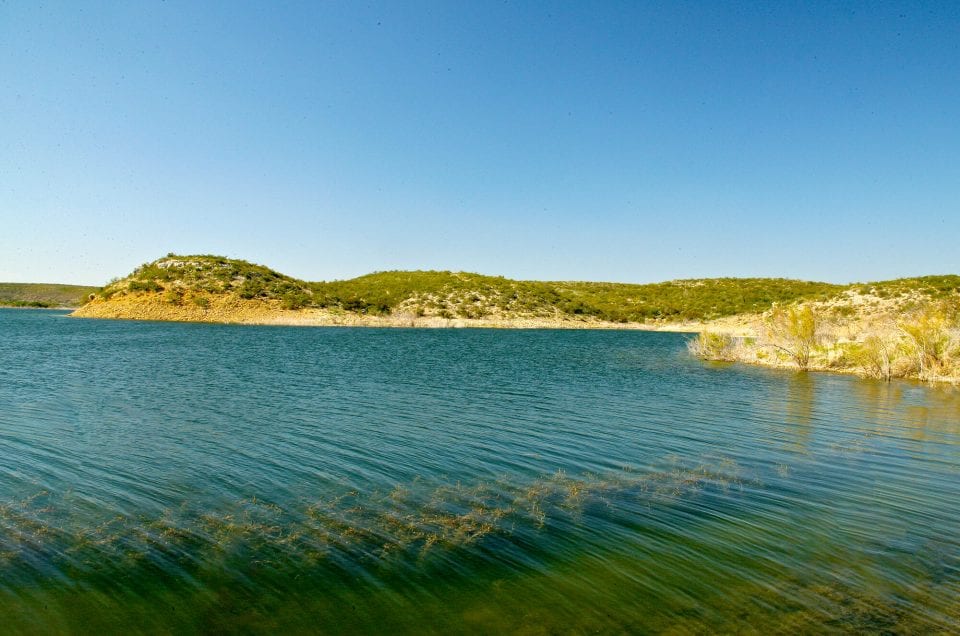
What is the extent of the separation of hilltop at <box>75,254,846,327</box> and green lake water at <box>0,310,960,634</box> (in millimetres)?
72904

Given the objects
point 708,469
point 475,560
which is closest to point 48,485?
point 475,560

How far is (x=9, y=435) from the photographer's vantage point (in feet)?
51.0

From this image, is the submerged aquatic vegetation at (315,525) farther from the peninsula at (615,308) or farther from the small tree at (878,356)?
the peninsula at (615,308)

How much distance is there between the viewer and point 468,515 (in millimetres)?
10594

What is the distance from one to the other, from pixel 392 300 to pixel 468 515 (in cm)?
10202

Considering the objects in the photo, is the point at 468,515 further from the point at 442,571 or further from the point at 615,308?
the point at 615,308

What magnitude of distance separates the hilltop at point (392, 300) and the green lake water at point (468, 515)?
72.9 metres

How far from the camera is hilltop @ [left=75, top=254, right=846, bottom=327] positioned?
91.8 meters

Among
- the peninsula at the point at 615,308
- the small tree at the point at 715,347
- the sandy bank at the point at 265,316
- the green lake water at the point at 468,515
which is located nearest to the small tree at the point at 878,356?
the peninsula at the point at 615,308

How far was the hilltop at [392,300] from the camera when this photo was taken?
91.8 m

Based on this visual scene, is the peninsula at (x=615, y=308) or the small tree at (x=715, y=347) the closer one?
the peninsula at (x=615, y=308)

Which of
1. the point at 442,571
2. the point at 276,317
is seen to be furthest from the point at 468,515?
the point at 276,317

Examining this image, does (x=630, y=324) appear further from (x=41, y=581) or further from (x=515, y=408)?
(x=41, y=581)

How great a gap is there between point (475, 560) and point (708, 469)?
310 inches
